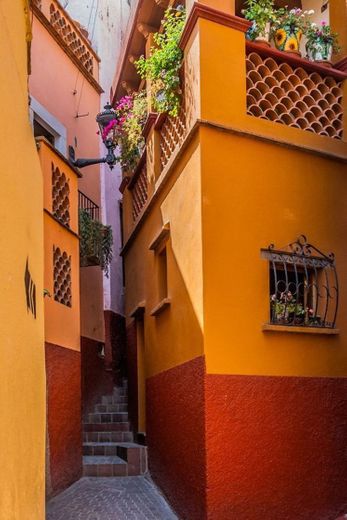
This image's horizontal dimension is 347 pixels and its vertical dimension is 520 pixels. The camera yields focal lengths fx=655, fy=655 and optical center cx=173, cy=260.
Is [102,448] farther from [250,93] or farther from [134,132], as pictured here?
[250,93]

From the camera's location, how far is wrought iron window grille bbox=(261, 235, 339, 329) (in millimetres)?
7457

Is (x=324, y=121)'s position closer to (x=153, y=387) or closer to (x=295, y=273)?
(x=295, y=273)

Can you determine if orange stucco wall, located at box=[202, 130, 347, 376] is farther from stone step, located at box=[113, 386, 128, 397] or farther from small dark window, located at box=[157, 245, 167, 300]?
stone step, located at box=[113, 386, 128, 397]

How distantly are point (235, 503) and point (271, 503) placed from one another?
0.43 meters

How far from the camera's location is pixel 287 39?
329 inches

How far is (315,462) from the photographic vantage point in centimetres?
724

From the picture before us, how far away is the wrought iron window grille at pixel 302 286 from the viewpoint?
24.5ft

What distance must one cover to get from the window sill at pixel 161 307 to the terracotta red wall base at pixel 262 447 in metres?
1.19

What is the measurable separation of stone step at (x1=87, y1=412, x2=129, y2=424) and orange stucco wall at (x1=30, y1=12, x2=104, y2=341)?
5.01ft

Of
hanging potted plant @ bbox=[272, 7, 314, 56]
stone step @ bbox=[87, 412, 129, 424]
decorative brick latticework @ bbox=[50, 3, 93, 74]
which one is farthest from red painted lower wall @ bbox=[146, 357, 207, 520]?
decorative brick latticework @ bbox=[50, 3, 93, 74]

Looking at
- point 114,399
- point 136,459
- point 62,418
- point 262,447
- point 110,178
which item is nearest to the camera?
point 262,447

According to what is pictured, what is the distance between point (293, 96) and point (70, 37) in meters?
6.64

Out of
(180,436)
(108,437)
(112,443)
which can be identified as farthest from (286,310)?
(108,437)

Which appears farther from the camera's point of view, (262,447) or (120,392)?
(120,392)
